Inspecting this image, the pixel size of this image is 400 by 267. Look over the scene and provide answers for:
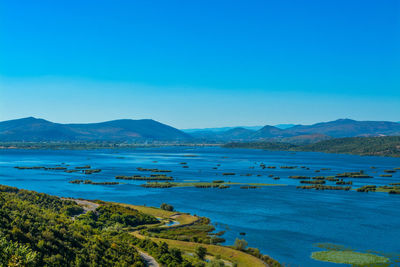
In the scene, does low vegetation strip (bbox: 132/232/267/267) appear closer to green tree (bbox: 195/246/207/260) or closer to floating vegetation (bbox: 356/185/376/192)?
green tree (bbox: 195/246/207/260)

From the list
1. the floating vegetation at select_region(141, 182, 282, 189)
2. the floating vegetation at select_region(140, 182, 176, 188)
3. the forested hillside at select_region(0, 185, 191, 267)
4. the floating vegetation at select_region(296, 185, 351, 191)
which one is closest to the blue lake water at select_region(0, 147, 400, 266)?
the floating vegetation at select_region(140, 182, 176, 188)

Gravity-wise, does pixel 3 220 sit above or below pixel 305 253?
above

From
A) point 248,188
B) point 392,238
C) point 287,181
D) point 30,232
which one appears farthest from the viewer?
point 287,181

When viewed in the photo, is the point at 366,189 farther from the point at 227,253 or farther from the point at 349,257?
the point at 227,253

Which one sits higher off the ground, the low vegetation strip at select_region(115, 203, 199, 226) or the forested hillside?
the forested hillside

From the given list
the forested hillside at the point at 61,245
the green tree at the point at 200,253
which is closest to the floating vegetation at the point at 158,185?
the forested hillside at the point at 61,245

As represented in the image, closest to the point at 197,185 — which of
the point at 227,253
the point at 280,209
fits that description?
the point at 280,209

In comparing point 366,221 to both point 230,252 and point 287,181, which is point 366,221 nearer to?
point 230,252

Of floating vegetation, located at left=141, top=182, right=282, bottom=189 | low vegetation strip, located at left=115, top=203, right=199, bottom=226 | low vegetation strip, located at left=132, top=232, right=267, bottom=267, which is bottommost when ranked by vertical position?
low vegetation strip, located at left=132, top=232, right=267, bottom=267

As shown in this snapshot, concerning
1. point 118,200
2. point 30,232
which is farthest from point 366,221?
point 30,232
